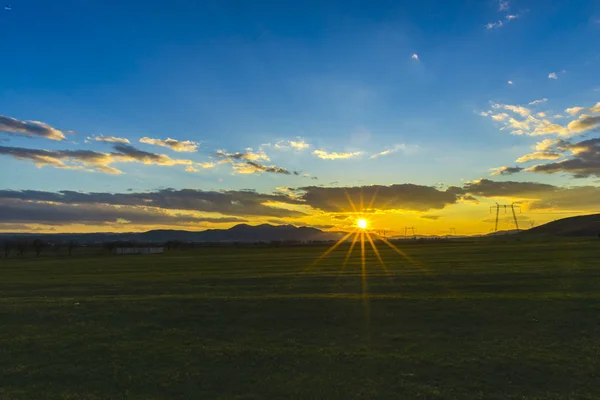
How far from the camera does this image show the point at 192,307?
31125mm

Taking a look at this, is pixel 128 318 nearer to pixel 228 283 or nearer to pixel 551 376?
pixel 228 283

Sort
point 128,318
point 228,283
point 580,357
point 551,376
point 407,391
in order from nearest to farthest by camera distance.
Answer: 1. point 407,391
2. point 551,376
3. point 580,357
4. point 128,318
5. point 228,283

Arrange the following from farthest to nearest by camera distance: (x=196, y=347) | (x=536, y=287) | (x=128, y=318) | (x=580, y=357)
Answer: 1. (x=536, y=287)
2. (x=128, y=318)
3. (x=196, y=347)
4. (x=580, y=357)

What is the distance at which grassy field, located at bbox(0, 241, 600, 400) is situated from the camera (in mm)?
16062

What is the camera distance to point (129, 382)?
55.7 feet

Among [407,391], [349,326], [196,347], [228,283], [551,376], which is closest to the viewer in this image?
[407,391]

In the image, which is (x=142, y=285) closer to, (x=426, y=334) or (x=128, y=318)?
(x=128, y=318)

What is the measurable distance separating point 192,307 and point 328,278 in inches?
796

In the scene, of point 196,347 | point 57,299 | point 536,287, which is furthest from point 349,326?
point 57,299

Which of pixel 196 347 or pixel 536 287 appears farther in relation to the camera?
pixel 536 287

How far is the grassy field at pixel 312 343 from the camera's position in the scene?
52.7ft

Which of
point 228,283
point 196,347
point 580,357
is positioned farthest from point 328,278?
point 580,357

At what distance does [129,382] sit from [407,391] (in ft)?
35.9

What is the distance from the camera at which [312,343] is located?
2180 cm
